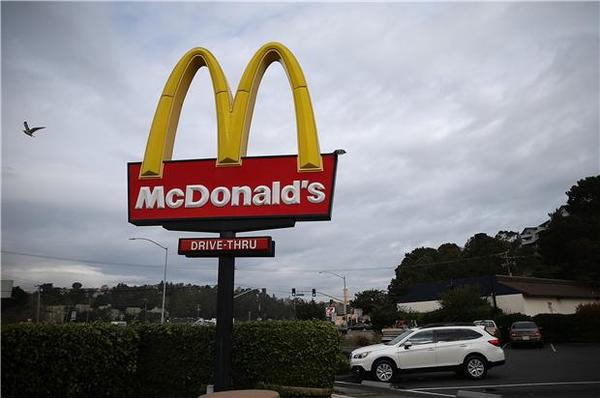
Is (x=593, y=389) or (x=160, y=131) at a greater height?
(x=160, y=131)

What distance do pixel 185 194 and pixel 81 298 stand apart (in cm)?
4190

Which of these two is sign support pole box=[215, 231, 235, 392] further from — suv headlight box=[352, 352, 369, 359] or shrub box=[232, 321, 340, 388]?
suv headlight box=[352, 352, 369, 359]

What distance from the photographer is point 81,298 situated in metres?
45.8

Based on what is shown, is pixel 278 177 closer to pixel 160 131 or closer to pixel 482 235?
pixel 160 131

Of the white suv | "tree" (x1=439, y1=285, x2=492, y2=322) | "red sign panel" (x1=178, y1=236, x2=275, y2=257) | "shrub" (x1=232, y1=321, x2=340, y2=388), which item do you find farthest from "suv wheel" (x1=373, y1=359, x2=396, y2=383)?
"tree" (x1=439, y1=285, x2=492, y2=322)

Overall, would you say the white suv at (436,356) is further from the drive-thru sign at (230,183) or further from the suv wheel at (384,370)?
the drive-thru sign at (230,183)

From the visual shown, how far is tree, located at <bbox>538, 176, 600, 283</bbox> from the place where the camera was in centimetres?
5891

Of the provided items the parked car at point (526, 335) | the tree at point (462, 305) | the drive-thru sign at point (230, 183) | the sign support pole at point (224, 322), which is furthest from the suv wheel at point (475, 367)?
the tree at point (462, 305)

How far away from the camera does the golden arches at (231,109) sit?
952cm

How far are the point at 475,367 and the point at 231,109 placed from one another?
10.2 m

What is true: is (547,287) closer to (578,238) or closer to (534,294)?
(534,294)

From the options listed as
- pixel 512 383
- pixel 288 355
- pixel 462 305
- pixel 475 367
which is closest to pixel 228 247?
pixel 288 355

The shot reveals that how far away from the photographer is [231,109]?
987 centimetres

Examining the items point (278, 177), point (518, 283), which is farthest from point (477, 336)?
point (518, 283)
